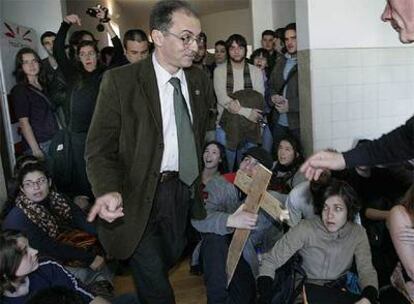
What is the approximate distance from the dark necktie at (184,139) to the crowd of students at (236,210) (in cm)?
18

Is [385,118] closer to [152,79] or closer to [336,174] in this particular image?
[336,174]

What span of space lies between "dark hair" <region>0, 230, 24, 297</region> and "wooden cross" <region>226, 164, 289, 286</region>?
0.88m

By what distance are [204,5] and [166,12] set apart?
904 centimetres

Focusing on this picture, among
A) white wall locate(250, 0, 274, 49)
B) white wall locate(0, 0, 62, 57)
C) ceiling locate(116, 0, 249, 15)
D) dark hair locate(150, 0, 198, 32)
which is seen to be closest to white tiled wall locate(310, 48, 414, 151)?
dark hair locate(150, 0, 198, 32)

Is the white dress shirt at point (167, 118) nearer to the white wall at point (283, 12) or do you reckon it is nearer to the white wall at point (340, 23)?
the white wall at point (340, 23)

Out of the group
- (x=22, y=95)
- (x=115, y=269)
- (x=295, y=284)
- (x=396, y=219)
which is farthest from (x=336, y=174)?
(x=22, y=95)

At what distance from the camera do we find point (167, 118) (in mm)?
1518

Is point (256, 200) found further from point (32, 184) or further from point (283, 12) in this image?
point (283, 12)

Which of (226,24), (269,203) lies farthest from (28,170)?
(226,24)

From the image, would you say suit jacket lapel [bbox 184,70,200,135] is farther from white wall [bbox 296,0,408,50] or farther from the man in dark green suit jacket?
white wall [bbox 296,0,408,50]

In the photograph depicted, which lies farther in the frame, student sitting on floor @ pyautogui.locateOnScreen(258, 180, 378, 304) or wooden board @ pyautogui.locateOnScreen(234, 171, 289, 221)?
student sitting on floor @ pyautogui.locateOnScreen(258, 180, 378, 304)

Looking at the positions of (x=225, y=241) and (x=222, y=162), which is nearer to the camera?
(x=225, y=241)

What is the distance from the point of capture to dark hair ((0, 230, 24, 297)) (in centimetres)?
163

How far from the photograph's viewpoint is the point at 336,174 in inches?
107
